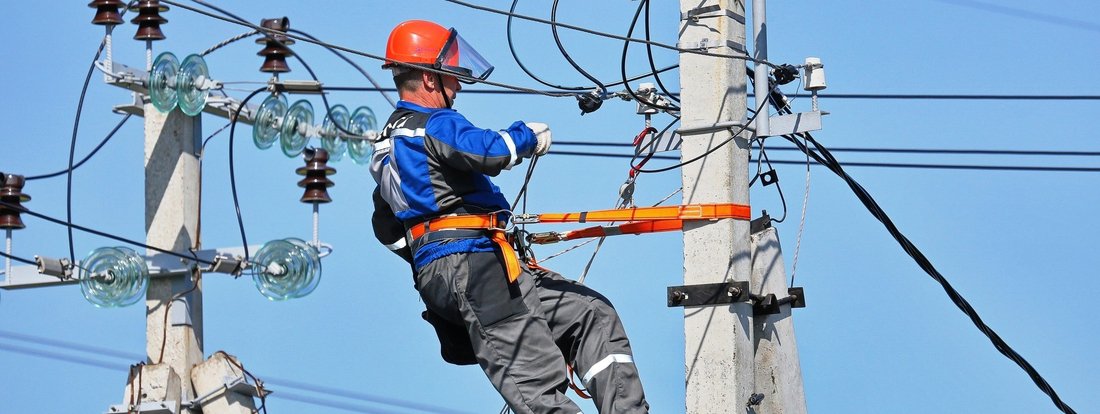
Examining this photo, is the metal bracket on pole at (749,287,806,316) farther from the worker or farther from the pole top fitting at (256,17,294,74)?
the pole top fitting at (256,17,294,74)

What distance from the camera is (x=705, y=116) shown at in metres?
6.60

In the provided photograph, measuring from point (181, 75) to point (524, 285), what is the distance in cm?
520

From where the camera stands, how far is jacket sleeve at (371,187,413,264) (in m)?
6.61

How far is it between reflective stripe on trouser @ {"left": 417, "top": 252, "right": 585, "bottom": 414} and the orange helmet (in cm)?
79

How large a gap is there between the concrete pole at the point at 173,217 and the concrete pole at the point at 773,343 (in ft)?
17.0

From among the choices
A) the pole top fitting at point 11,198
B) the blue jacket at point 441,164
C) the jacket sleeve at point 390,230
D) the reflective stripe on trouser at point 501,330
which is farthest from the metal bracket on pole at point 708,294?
the pole top fitting at point 11,198

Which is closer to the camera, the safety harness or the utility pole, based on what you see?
the safety harness

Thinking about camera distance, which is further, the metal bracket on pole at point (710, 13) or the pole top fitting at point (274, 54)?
the pole top fitting at point (274, 54)

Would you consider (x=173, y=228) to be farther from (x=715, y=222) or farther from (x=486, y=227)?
(x=715, y=222)

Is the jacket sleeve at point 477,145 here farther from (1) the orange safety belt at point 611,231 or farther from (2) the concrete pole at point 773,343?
(2) the concrete pole at point 773,343

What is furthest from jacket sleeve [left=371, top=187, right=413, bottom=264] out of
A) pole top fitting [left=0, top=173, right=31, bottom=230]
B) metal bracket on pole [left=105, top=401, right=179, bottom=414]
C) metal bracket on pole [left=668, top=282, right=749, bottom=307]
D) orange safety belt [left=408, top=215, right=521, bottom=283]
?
pole top fitting [left=0, top=173, right=31, bottom=230]

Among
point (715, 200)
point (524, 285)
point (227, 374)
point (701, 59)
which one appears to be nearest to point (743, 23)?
point (701, 59)

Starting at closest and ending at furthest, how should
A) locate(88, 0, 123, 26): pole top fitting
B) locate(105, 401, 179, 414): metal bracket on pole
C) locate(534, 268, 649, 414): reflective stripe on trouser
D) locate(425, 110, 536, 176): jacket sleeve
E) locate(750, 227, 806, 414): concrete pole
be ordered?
1. locate(425, 110, 536, 176): jacket sleeve
2. locate(534, 268, 649, 414): reflective stripe on trouser
3. locate(750, 227, 806, 414): concrete pole
4. locate(105, 401, 179, 414): metal bracket on pole
5. locate(88, 0, 123, 26): pole top fitting

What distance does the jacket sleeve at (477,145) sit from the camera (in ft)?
19.6
